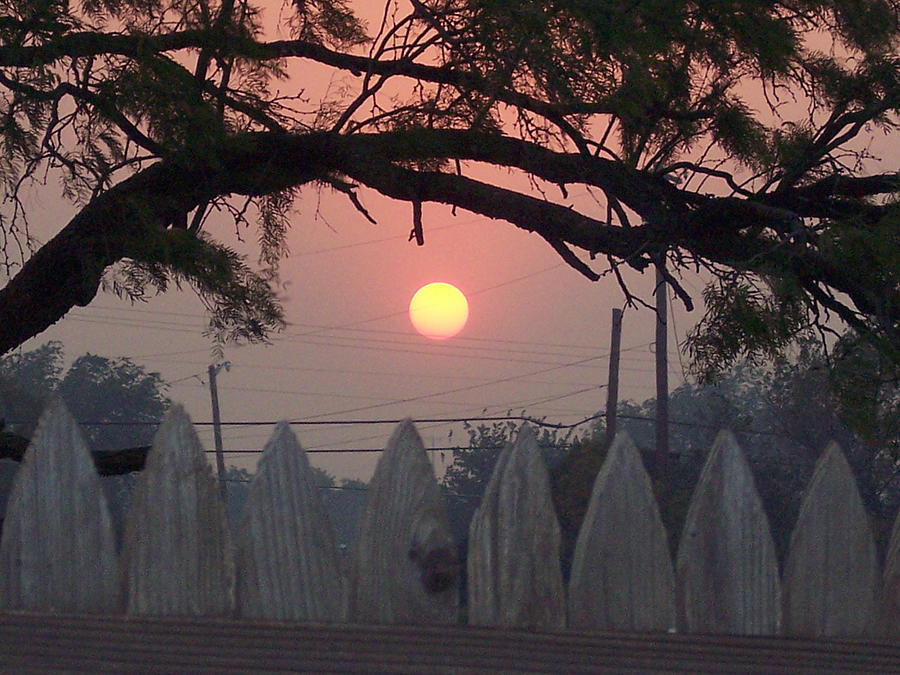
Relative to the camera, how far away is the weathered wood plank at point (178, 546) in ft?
6.88

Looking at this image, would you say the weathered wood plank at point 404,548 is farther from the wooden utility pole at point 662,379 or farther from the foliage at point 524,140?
the wooden utility pole at point 662,379

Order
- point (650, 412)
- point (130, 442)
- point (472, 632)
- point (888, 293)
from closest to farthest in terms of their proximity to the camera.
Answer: point (472, 632) < point (888, 293) < point (130, 442) < point (650, 412)

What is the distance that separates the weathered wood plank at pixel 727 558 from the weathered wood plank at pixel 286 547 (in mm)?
655

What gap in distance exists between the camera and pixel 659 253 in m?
5.11

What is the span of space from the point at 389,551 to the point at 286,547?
19 cm

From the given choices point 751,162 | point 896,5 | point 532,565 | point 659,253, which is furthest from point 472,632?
point 896,5

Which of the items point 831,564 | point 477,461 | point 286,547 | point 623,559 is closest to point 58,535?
point 286,547

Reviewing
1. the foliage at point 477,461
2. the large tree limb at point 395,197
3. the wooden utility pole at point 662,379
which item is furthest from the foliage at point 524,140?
the foliage at point 477,461

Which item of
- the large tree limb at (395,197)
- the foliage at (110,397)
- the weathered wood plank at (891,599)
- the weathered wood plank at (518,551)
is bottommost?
the weathered wood plank at (891,599)

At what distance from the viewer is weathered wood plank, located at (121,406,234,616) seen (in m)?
2.10

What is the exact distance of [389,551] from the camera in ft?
7.00

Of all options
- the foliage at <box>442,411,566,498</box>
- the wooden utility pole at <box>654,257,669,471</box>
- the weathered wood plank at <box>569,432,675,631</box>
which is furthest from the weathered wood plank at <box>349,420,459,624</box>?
the foliage at <box>442,411,566,498</box>

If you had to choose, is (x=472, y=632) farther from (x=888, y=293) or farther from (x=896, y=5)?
(x=896, y=5)

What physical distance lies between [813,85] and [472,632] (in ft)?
14.1
